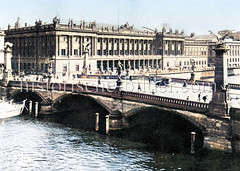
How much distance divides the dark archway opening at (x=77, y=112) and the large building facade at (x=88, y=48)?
17045 millimetres

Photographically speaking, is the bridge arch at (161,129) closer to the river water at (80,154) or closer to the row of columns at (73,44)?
the river water at (80,154)

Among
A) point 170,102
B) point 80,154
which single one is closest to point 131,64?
point 170,102

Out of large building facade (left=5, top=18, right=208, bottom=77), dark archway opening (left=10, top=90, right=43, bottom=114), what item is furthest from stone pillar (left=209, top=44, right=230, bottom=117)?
large building facade (left=5, top=18, right=208, bottom=77)

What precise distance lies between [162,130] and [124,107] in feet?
22.0

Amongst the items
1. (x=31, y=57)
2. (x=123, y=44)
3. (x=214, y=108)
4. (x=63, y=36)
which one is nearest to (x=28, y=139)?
(x=214, y=108)

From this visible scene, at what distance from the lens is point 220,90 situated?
3834 centimetres

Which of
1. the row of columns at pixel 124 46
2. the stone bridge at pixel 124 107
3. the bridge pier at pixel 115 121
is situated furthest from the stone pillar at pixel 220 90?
the row of columns at pixel 124 46

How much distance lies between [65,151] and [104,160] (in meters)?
6.25

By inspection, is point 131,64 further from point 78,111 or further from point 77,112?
point 77,112

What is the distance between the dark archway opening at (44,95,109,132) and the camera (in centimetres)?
5738

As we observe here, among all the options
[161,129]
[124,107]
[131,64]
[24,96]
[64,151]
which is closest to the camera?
[64,151]

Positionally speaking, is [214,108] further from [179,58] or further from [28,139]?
[179,58]

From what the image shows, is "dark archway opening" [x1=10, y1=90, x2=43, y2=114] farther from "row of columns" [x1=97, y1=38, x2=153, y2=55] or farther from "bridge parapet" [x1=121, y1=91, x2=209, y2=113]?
"row of columns" [x1=97, y1=38, x2=153, y2=55]

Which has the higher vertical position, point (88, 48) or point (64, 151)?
A: point (88, 48)
